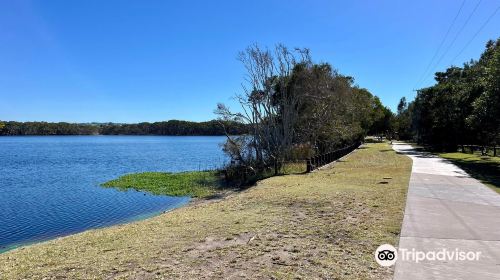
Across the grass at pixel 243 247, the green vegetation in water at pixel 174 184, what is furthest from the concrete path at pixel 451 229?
the green vegetation in water at pixel 174 184

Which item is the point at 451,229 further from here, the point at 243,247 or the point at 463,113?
the point at 463,113

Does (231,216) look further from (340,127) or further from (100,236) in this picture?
(340,127)

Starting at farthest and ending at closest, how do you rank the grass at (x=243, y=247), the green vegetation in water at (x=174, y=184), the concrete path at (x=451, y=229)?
the green vegetation in water at (x=174, y=184) < the grass at (x=243, y=247) < the concrete path at (x=451, y=229)

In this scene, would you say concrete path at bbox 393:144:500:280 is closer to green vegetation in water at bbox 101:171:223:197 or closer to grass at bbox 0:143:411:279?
grass at bbox 0:143:411:279

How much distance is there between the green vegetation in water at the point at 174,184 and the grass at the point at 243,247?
12999mm

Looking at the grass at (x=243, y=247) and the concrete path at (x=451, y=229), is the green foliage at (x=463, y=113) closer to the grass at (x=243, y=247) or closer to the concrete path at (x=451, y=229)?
the concrete path at (x=451, y=229)

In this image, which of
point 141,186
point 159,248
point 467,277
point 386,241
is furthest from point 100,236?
point 141,186

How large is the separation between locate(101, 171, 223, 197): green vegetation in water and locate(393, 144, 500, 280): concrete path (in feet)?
44.5

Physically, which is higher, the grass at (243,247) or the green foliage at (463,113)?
the green foliage at (463,113)

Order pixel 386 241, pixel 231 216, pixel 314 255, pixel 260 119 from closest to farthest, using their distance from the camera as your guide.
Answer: pixel 314 255
pixel 386 241
pixel 231 216
pixel 260 119

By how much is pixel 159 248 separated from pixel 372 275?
402 cm

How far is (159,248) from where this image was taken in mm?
7773

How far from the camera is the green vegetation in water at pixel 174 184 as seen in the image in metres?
25.6

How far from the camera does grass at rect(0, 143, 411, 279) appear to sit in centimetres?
617
